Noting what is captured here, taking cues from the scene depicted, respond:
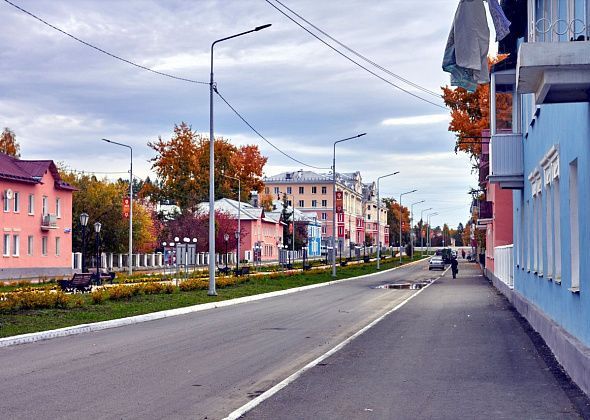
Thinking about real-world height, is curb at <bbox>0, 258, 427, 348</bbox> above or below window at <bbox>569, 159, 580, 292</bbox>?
below

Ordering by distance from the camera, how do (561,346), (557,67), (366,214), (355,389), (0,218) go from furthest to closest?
(366,214) → (0,218) → (561,346) → (355,389) → (557,67)

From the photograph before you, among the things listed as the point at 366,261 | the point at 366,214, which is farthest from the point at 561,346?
the point at 366,214

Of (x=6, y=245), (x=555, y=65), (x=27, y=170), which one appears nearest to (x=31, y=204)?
(x=27, y=170)

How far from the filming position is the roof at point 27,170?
57000mm

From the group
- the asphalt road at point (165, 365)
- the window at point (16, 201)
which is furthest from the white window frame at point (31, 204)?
the asphalt road at point (165, 365)

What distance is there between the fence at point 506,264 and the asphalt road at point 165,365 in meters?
10.7

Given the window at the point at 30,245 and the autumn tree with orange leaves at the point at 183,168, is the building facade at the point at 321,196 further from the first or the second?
the window at the point at 30,245

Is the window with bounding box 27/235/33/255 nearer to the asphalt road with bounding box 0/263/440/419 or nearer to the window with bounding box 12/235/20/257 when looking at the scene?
the window with bounding box 12/235/20/257

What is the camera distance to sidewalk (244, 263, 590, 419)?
372 inches

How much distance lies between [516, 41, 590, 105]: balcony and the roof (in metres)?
51.1

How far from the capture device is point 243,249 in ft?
338

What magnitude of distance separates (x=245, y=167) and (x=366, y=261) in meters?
18.6

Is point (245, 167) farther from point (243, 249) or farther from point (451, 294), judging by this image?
point (451, 294)

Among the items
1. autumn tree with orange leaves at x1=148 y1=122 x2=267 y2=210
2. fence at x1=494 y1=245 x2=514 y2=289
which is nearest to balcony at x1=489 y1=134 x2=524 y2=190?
fence at x1=494 y1=245 x2=514 y2=289
